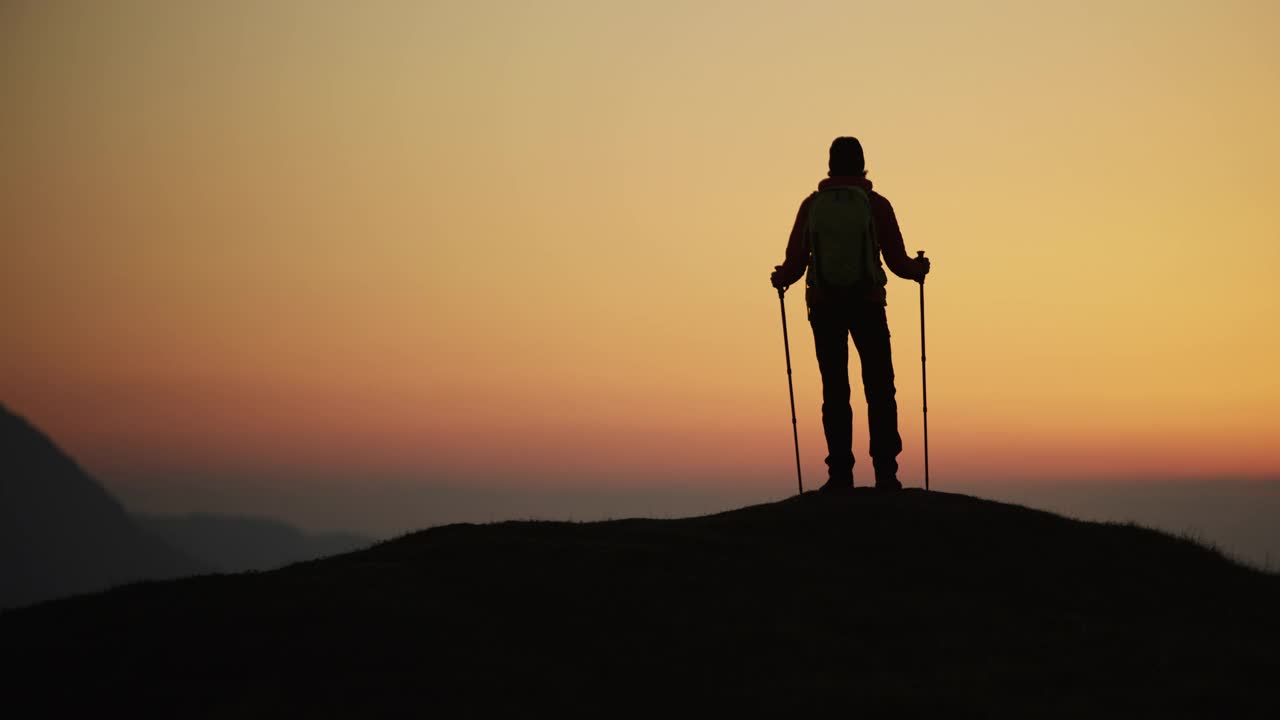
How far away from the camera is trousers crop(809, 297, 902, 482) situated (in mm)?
21188

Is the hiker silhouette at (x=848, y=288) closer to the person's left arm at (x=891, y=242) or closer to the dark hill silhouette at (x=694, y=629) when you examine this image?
the person's left arm at (x=891, y=242)

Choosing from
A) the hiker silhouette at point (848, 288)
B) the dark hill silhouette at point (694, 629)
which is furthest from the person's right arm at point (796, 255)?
the dark hill silhouette at point (694, 629)

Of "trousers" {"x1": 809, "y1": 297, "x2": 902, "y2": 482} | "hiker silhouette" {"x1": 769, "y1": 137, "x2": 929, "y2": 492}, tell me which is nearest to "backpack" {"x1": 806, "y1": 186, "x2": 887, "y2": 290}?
"hiker silhouette" {"x1": 769, "y1": 137, "x2": 929, "y2": 492}

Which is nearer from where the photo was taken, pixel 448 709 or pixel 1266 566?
pixel 448 709

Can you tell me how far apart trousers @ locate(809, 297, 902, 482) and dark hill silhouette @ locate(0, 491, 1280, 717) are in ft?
7.10

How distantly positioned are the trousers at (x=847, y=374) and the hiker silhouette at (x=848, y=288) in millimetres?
14

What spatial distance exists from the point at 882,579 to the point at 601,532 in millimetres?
3784

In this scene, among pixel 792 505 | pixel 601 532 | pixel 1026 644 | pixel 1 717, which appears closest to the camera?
pixel 1 717

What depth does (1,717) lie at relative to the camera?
13406mm

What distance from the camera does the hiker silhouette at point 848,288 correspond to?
20.9 metres

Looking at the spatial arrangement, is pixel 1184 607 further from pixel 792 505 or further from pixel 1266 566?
pixel 792 505

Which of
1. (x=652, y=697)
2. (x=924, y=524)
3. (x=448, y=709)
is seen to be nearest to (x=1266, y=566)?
(x=924, y=524)

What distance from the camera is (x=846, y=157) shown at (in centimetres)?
2125

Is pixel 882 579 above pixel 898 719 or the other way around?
above
